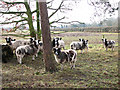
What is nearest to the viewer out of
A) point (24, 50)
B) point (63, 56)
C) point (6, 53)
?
point (63, 56)

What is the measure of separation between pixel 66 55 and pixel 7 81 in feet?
11.8

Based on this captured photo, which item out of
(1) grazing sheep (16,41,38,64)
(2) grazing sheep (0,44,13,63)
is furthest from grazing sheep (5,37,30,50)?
(1) grazing sheep (16,41,38,64)

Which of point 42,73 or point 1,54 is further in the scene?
point 1,54

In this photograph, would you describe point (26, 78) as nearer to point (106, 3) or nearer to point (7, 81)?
point (7, 81)

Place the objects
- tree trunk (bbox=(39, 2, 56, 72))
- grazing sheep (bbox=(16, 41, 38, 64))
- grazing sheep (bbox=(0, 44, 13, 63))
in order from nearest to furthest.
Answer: tree trunk (bbox=(39, 2, 56, 72))
grazing sheep (bbox=(16, 41, 38, 64))
grazing sheep (bbox=(0, 44, 13, 63))

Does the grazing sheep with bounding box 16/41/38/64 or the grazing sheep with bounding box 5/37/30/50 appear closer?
the grazing sheep with bounding box 16/41/38/64

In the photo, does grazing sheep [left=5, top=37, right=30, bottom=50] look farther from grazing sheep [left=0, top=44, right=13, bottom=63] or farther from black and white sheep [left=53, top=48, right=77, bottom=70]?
black and white sheep [left=53, top=48, right=77, bottom=70]

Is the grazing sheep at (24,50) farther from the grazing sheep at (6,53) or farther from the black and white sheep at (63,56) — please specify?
the black and white sheep at (63,56)

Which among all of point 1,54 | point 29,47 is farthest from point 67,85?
point 1,54

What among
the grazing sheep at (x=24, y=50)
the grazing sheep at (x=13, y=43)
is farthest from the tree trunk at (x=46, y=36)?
the grazing sheep at (x=13, y=43)

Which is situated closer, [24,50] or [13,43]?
[24,50]

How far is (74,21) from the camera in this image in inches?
475

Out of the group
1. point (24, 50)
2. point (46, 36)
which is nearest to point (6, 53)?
point (24, 50)

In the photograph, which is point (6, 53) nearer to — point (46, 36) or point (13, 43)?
point (13, 43)
